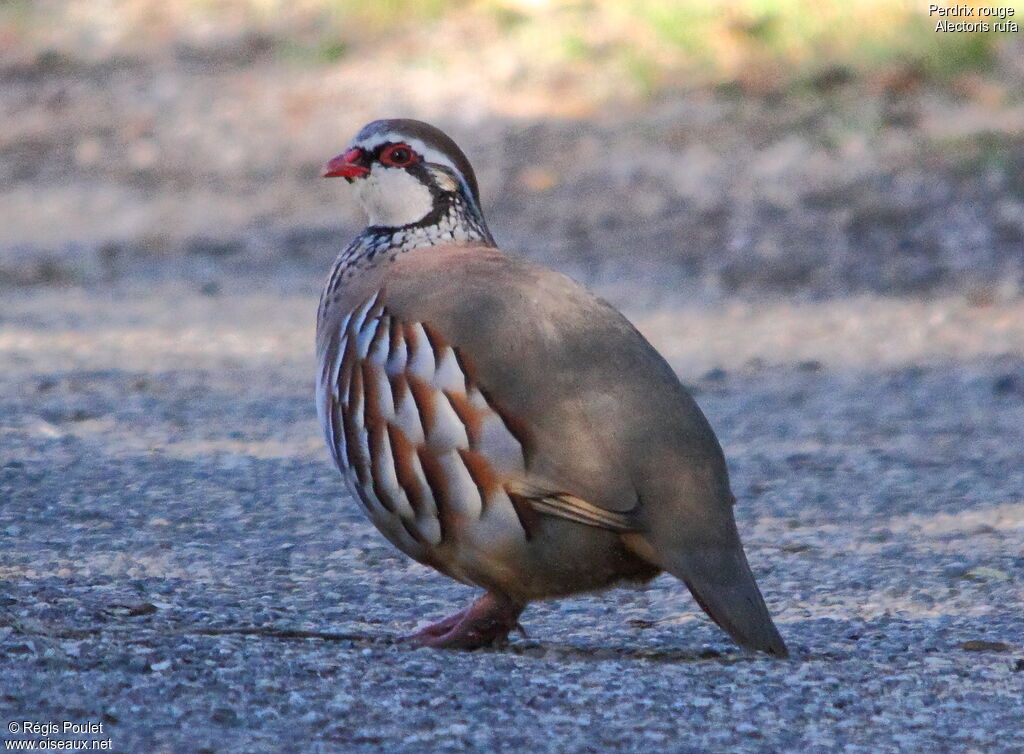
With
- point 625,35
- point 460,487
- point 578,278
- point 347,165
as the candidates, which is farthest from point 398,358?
point 625,35

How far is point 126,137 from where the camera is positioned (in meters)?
13.0

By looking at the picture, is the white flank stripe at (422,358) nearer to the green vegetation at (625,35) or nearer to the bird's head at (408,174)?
the bird's head at (408,174)

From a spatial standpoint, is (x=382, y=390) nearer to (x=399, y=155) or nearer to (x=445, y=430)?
(x=445, y=430)

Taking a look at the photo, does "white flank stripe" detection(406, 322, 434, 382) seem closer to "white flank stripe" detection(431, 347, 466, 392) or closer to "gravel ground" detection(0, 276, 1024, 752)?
"white flank stripe" detection(431, 347, 466, 392)

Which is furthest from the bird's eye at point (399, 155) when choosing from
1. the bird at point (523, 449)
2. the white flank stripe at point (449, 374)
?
the white flank stripe at point (449, 374)

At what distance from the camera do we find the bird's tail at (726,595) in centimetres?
357

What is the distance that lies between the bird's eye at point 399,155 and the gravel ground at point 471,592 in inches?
41.8

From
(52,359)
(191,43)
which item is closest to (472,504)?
(52,359)

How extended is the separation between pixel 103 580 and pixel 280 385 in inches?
121

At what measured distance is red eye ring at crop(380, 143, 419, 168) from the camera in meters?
4.42

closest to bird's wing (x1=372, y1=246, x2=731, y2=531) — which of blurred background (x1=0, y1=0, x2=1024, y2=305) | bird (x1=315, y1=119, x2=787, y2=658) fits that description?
bird (x1=315, y1=119, x2=787, y2=658)

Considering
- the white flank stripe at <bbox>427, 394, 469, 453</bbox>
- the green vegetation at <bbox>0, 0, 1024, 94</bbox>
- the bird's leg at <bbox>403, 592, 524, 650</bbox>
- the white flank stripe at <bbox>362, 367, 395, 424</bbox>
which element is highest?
the green vegetation at <bbox>0, 0, 1024, 94</bbox>

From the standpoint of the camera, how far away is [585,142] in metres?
11.4

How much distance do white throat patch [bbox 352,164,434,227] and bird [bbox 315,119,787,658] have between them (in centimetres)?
40
